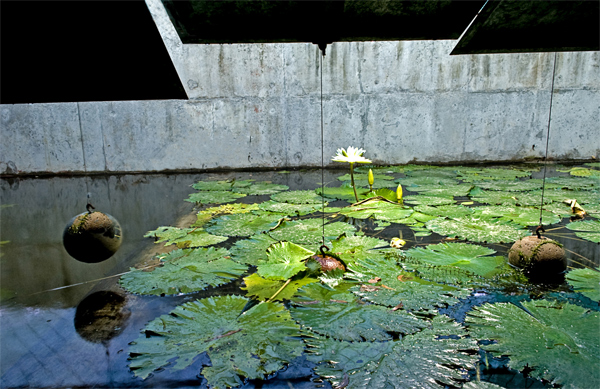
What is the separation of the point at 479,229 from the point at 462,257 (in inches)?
15.4

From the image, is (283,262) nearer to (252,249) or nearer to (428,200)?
(252,249)

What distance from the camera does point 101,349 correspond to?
38.2 inches

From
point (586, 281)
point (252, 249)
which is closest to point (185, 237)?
point (252, 249)

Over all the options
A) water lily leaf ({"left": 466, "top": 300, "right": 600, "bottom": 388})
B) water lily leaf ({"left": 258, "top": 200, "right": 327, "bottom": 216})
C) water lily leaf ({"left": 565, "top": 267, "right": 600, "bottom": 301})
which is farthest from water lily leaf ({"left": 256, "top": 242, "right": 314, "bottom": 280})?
water lily leaf ({"left": 565, "top": 267, "right": 600, "bottom": 301})

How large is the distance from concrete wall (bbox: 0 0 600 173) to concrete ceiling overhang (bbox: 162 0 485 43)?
9.23 feet

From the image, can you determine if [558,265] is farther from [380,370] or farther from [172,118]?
[172,118]

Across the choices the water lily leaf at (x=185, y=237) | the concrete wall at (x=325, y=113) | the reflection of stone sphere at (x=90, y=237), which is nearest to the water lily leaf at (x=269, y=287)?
the water lily leaf at (x=185, y=237)

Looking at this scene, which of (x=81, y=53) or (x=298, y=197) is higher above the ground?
(x=81, y=53)

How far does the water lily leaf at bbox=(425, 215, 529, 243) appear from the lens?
1.64 meters

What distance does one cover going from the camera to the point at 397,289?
1188mm

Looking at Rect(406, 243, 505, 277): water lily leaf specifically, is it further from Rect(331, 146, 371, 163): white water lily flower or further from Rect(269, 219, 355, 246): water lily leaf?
Rect(331, 146, 371, 163): white water lily flower

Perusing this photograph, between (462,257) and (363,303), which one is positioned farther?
(462,257)

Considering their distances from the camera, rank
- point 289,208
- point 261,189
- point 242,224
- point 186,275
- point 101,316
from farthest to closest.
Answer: point 261,189 → point 289,208 → point 242,224 → point 186,275 → point 101,316

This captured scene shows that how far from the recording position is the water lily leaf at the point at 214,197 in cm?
256
